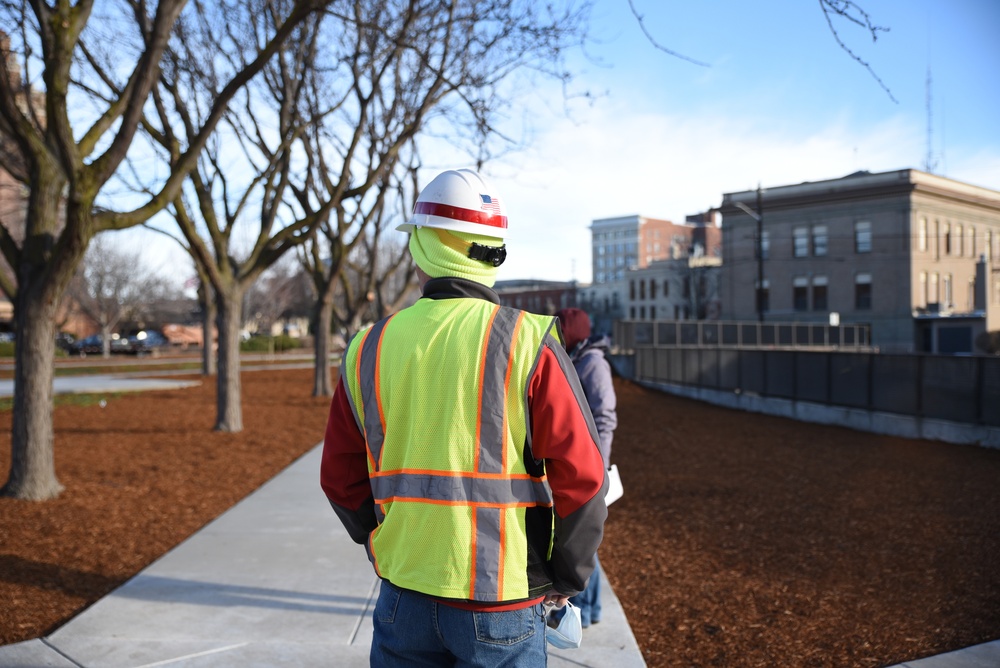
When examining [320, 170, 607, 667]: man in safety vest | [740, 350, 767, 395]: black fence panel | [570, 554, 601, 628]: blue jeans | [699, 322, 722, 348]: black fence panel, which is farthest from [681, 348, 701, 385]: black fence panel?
[320, 170, 607, 667]: man in safety vest

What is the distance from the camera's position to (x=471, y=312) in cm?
208

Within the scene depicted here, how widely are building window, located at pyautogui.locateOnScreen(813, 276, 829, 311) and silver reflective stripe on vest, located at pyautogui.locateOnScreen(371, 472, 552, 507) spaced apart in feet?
170

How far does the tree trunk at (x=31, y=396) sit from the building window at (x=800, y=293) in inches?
1933

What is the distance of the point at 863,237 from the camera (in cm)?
4831

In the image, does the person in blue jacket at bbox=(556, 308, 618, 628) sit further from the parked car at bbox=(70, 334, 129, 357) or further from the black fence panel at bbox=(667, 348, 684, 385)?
the parked car at bbox=(70, 334, 129, 357)

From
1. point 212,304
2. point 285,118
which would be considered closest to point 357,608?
point 285,118

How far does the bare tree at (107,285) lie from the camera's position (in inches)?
1635

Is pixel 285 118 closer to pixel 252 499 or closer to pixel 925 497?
pixel 252 499

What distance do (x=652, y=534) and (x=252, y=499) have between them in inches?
158

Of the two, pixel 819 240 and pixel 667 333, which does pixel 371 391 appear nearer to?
pixel 667 333

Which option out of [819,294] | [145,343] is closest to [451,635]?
[819,294]

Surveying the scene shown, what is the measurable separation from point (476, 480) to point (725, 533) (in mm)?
5649

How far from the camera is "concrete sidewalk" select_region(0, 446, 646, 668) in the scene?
419 centimetres

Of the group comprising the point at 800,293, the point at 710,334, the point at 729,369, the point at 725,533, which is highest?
the point at 800,293
